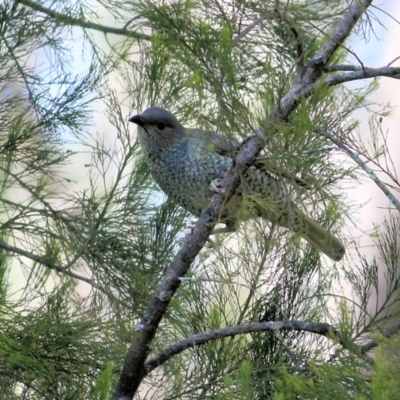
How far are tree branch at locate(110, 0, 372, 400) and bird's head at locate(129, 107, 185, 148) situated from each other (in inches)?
23.2

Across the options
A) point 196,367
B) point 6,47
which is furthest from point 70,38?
point 196,367

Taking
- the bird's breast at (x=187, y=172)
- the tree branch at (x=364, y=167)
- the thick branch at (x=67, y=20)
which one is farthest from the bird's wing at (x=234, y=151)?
the thick branch at (x=67, y=20)

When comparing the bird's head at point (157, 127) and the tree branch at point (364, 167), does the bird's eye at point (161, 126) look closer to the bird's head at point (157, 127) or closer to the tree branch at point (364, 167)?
the bird's head at point (157, 127)

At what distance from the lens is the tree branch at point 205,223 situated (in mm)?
1529

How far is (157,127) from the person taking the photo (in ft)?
7.66

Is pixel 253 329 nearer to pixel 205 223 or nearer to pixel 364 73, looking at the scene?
pixel 205 223

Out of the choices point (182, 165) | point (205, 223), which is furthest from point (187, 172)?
point (205, 223)

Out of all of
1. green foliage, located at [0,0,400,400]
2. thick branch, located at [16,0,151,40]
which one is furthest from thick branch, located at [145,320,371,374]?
thick branch, located at [16,0,151,40]

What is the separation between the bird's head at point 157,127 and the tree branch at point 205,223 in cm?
59

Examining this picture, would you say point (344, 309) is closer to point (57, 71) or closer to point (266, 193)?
point (266, 193)

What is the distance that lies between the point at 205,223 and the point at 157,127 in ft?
2.27

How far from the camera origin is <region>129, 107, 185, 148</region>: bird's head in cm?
230

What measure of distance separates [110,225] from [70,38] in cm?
85

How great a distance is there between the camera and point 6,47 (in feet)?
8.45
